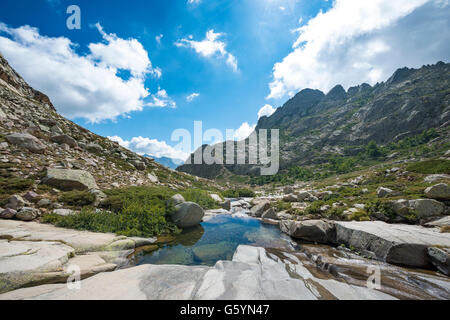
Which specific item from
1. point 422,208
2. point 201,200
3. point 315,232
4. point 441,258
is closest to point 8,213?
point 201,200

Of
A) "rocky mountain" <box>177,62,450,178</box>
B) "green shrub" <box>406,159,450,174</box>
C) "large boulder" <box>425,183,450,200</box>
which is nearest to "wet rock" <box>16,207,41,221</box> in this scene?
"large boulder" <box>425,183,450,200</box>

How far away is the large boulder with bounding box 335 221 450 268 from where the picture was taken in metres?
6.54

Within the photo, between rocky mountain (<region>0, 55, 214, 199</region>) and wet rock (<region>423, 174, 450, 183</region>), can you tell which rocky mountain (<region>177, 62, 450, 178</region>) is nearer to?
wet rock (<region>423, 174, 450, 183</region>)

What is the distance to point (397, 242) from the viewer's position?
680cm

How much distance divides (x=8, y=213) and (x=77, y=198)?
2.79 m

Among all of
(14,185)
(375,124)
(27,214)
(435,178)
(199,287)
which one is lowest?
(199,287)

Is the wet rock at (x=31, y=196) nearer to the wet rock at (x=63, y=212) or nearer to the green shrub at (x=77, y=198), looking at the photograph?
the green shrub at (x=77, y=198)

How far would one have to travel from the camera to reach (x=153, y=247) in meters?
8.62

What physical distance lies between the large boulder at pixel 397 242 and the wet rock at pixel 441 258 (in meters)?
0.18

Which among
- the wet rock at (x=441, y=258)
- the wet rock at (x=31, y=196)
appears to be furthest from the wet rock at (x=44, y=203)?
the wet rock at (x=441, y=258)

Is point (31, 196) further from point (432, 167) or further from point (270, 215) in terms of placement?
point (432, 167)

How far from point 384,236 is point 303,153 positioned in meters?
128
